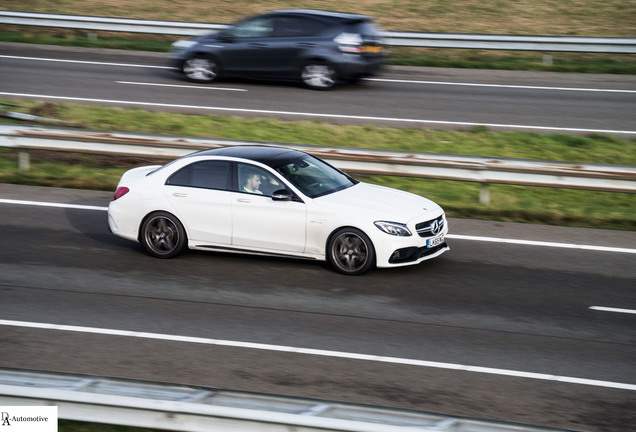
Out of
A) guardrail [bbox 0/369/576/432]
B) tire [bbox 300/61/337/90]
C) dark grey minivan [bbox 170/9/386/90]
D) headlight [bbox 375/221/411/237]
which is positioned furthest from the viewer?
tire [bbox 300/61/337/90]

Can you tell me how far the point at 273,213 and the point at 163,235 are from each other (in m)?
1.57

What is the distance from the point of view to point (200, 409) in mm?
4910

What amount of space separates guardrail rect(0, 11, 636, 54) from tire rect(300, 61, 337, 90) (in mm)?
5010

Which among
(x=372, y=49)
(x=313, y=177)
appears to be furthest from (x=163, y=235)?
(x=372, y=49)

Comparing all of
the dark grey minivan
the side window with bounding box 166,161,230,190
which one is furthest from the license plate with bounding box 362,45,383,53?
the side window with bounding box 166,161,230,190

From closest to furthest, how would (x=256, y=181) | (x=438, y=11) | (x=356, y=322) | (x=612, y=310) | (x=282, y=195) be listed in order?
(x=356, y=322)
(x=612, y=310)
(x=282, y=195)
(x=256, y=181)
(x=438, y=11)

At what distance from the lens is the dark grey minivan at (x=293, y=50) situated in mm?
21062

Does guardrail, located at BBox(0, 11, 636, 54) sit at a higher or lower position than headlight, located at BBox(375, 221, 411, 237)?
higher

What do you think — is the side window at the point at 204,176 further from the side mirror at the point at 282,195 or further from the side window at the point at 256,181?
the side mirror at the point at 282,195

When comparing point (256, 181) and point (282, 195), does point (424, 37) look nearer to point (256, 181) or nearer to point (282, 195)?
point (256, 181)

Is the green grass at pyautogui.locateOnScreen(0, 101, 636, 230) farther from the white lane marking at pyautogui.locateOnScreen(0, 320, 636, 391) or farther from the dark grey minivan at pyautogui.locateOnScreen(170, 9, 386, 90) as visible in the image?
the white lane marking at pyautogui.locateOnScreen(0, 320, 636, 391)

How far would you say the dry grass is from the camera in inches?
1127

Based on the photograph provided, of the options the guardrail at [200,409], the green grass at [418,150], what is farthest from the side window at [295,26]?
the guardrail at [200,409]

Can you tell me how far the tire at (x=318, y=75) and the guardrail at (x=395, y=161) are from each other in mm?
7151
